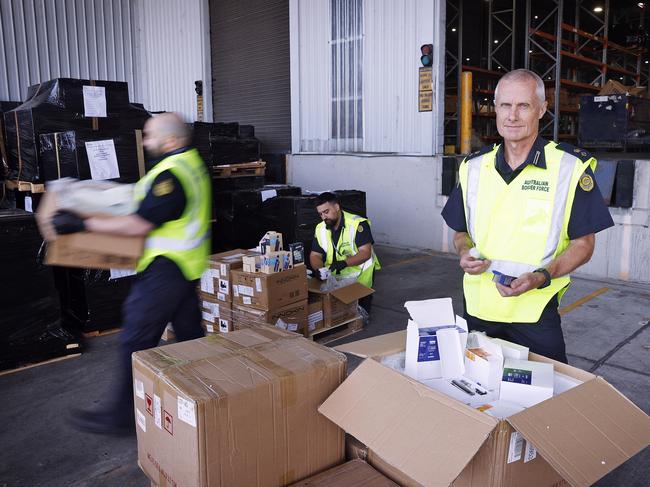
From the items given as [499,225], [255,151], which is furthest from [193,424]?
[255,151]

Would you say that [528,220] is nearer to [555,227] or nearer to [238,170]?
[555,227]

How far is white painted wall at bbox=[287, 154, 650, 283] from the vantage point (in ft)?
20.9

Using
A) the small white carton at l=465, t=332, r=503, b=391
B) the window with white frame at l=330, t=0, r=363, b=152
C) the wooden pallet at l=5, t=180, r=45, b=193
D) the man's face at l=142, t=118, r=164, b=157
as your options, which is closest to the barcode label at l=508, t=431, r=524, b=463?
the small white carton at l=465, t=332, r=503, b=391

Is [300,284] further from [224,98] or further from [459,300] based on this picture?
[224,98]

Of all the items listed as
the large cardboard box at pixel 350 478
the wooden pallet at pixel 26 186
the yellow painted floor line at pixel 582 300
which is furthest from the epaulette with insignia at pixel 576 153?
the wooden pallet at pixel 26 186

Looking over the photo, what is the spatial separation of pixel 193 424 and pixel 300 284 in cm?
288

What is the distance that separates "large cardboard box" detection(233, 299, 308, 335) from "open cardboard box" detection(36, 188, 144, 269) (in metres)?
1.50

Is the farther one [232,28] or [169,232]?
[232,28]

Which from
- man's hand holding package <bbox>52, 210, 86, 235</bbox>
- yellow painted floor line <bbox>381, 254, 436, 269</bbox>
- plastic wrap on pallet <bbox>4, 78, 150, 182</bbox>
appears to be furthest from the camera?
yellow painted floor line <bbox>381, 254, 436, 269</bbox>

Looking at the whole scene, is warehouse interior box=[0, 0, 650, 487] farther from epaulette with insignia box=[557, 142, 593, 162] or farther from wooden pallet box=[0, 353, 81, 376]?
epaulette with insignia box=[557, 142, 593, 162]

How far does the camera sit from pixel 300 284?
457cm

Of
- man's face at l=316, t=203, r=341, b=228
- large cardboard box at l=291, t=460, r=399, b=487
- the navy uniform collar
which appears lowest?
large cardboard box at l=291, t=460, r=399, b=487

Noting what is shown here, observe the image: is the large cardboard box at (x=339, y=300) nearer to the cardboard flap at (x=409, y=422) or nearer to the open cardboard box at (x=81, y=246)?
the open cardboard box at (x=81, y=246)

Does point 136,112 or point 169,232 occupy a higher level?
point 136,112
